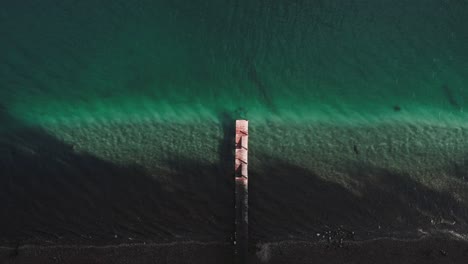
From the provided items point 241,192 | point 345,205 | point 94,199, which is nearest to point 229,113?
point 241,192

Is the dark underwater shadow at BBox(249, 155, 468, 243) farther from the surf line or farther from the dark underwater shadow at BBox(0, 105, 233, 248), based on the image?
the dark underwater shadow at BBox(0, 105, 233, 248)

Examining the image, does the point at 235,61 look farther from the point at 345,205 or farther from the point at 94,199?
the point at 94,199

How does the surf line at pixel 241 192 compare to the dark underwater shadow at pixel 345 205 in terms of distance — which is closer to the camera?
the surf line at pixel 241 192

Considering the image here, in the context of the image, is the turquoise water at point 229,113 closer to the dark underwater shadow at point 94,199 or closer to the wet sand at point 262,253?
the dark underwater shadow at point 94,199

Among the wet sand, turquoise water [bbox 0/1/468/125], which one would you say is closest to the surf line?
the wet sand

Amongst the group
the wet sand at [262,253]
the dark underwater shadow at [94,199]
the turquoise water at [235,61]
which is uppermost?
the turquoise water at [235,61]

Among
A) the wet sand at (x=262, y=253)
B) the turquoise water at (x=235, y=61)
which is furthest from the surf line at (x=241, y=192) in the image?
the turquoise water at (x=235, y=61)
